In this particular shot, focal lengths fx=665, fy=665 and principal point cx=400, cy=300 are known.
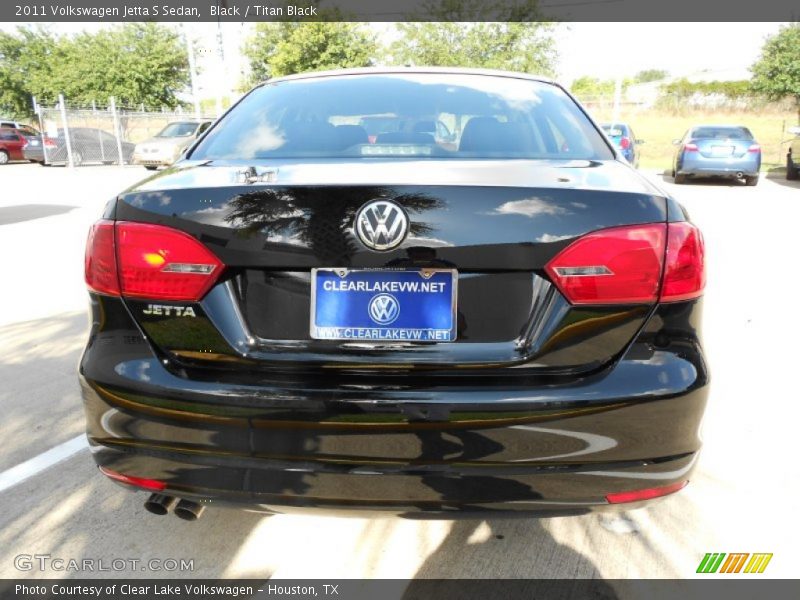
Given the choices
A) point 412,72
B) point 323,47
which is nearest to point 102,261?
point 412,72

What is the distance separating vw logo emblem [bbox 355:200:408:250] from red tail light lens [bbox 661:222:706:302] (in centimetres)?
71

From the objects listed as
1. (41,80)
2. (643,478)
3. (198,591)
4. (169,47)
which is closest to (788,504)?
(643,478)

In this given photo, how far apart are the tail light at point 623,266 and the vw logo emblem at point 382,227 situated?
386 mm

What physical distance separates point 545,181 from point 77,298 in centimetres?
510

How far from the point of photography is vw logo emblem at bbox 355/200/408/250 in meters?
1.66

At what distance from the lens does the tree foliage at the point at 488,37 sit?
30.7 meters

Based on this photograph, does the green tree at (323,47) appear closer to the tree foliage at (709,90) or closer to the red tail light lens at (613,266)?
the tree foliage at (709,90)

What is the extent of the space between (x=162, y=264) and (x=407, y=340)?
0.68 metres

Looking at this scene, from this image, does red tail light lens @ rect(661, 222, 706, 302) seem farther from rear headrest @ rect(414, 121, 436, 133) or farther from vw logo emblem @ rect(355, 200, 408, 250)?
rear headrest @ rect(414, 121, 436, 133)

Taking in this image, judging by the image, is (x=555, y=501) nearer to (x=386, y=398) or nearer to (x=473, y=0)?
(x=386, y=398)

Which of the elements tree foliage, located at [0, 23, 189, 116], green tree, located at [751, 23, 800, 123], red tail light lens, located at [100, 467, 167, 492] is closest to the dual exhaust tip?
red tail light lens, located at [100, 467, 167, 492]

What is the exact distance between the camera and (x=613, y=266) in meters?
1.71

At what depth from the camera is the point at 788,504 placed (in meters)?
2.63

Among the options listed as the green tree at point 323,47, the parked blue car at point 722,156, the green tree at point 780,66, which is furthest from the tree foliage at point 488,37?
the parked blue car at point 722,156
